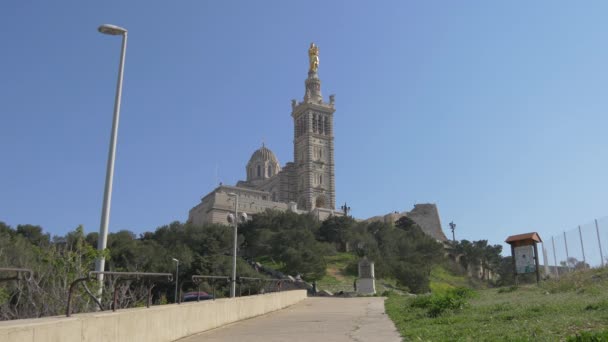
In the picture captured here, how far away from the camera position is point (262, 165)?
12950cm

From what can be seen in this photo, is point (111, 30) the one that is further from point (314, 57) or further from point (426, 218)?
point (314, 57)

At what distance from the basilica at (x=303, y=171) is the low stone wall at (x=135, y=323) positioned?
88.5 m

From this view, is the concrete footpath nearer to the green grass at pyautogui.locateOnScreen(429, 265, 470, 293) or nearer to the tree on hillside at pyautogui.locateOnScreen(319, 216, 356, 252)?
the green grass at pyautogui.locateOnScreen(429, 265, 470, 293)

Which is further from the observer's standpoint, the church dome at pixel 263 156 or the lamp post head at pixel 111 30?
the church dome at pixel 263 156

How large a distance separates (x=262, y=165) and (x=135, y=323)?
398 ft

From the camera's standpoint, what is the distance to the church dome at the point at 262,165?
129163 mm

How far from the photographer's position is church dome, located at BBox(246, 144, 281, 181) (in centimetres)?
12916

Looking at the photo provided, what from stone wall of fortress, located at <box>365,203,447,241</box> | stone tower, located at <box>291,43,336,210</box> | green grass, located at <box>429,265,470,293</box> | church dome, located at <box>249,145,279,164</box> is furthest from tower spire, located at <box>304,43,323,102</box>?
green grass, located at <box>429,265,470,293</box>

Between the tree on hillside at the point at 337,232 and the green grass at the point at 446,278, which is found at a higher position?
the tree on hillside at the point at 337,232

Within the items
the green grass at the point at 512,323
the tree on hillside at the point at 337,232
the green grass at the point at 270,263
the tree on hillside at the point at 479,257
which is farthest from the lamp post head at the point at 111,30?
the tree on hillside at the point at 479,257

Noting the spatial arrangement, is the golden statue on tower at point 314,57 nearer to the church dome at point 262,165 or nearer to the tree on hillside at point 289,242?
the church dome at point 262,165

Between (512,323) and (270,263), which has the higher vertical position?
(270,263)

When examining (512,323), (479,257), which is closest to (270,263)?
(479,257)

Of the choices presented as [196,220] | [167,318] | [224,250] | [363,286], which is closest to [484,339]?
[167,318]
